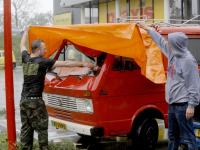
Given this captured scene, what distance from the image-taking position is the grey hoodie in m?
4.16

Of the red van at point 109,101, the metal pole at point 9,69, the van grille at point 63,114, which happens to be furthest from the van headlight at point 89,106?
the metal pole at point 9,69

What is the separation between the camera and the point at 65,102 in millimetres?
5926

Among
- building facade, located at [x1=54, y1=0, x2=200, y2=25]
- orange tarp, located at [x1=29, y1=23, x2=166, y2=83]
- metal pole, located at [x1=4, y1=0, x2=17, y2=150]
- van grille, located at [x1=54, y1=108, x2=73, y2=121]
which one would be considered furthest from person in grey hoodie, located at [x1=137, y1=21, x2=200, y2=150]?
building facade, located at [x1=54, y1=0, x2=200, y2=25]

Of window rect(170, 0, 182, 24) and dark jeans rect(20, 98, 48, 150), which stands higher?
window rect(170, 0, 182, 24)

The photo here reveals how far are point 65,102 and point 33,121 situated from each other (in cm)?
121

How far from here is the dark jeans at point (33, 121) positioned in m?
4.73

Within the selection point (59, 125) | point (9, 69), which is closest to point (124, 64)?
point (59, 125)

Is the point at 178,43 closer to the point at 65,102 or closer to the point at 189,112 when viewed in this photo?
the point at 189,112

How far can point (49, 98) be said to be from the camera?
6.27 metres

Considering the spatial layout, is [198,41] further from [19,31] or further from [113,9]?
[19,31]

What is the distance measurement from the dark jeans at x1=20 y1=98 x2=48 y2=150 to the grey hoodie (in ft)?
6.07

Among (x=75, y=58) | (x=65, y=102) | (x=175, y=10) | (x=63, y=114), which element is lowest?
(x=63, y=114)

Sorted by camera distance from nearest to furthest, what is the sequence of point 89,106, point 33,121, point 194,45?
1. point 33,121
2. point 89,106
3. point 194,45

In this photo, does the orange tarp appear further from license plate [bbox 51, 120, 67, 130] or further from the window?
the window
